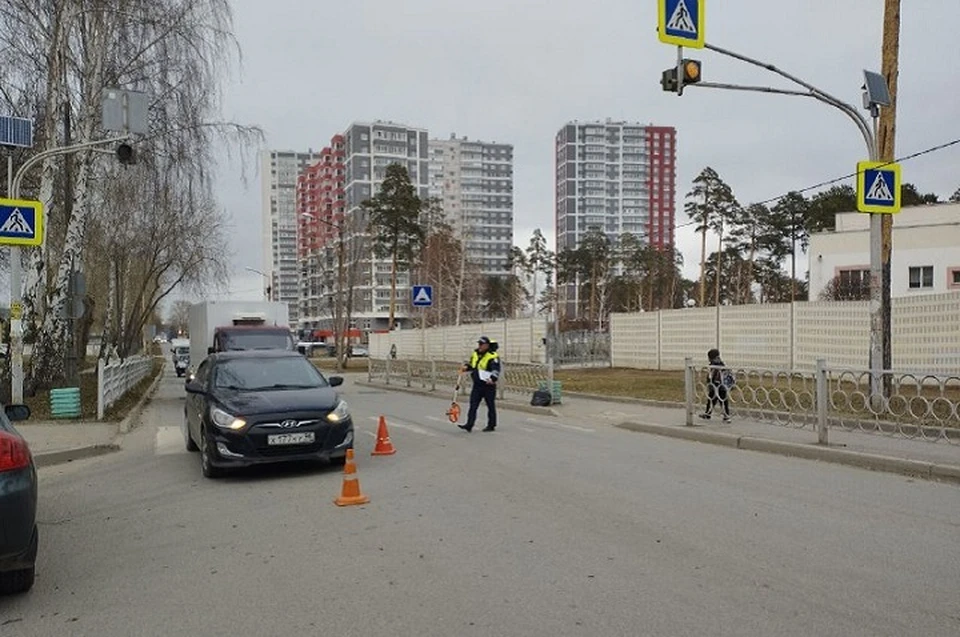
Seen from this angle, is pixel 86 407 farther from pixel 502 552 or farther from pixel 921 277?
pixel 921 277

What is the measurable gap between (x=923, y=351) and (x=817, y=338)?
3386 mm

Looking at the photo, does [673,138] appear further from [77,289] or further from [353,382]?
[77,289]

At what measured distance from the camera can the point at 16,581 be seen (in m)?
4.93

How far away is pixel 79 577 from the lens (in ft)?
17.7

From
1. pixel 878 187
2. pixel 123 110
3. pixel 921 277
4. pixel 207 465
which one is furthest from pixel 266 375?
pixel 921 277

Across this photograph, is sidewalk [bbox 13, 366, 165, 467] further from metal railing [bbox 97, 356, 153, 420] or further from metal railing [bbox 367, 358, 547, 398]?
metal railing [bbox 367, 358, 547, 398]

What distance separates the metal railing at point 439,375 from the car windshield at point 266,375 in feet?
28.3

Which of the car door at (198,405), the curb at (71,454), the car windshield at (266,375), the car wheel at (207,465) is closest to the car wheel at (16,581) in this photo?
the car wheel at (207,465)

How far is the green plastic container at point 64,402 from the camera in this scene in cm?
1541

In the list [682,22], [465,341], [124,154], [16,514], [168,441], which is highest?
[682,22]

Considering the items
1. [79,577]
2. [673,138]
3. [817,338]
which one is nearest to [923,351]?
[817,338]

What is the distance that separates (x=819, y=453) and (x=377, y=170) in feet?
396

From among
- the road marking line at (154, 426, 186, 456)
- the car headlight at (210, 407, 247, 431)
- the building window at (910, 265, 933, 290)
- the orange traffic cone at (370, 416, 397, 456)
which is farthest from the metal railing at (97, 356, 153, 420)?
the building window at (910, 265, 933, 290)

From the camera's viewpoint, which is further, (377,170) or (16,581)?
(377,170)
